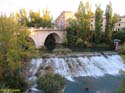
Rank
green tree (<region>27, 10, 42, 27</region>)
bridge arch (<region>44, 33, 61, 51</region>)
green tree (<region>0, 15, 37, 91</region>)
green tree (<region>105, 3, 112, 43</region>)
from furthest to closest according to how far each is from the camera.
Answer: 1. green tree (<region>27, 10, 42, 27</region>)
2. bridge arch (<region>44, 33, 61, 51</region>)
3. green tree (<region>105, 3, 112, 43</region>)
4. green tree (<region>0, 15, 37, 91</region>)

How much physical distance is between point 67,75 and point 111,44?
17920 mm

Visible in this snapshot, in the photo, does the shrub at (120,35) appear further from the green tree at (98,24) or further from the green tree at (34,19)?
the green tree at (34,19)

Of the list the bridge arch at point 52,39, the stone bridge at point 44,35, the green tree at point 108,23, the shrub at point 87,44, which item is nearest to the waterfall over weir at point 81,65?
the shrub at point 87,44

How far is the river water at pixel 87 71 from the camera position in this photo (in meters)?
19.3

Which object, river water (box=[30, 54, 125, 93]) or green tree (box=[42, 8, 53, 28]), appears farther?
green tree (box=[42, 8, 53, 28])

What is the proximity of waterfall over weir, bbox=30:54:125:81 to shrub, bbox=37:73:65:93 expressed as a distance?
17.9 feet

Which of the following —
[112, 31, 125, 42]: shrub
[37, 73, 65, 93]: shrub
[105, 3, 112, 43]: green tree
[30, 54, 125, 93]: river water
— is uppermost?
[105, 3, 112, 43]: green tree

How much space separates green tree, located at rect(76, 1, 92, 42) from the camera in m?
39.9

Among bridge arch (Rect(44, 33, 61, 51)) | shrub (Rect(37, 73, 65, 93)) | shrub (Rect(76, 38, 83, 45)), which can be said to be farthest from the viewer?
bridge arch (Rect(44, 33, 61, 51))

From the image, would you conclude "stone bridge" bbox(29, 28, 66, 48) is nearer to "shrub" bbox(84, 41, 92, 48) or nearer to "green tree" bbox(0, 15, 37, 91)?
"shrub" bbox(84, 41, 92, 48)

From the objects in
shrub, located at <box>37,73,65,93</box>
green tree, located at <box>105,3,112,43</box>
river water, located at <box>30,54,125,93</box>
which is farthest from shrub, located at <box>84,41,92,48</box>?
shrub, located at <box>37,73,65,93</box>

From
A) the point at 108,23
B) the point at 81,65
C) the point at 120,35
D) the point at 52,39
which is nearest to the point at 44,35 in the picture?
the point at 52,39

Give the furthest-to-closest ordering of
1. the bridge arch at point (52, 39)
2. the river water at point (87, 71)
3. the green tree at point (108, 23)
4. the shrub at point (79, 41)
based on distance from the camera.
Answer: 1. the bridge arch at point (52, 39)
2. the shrub at point (79, 41)
3. the green tree at point (108, 23)
4. the river water at point (87, 71)

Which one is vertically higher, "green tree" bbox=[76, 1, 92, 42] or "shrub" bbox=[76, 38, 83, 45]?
"green tree" bbox=[76, 1, 92, 42]
